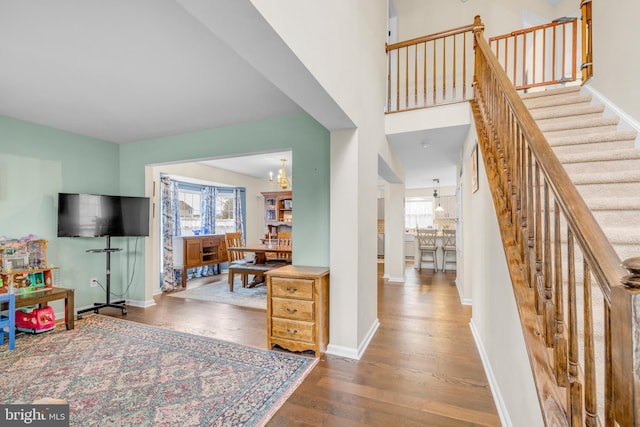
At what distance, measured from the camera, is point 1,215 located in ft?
10.3

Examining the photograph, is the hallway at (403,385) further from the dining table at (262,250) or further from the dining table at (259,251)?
the dining table at (259,251)

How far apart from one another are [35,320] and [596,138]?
5.76m

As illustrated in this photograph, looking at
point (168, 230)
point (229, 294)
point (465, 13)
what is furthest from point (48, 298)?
point (465, 13)

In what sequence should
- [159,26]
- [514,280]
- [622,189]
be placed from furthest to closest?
[622,189] → [159,26] → [514,280]

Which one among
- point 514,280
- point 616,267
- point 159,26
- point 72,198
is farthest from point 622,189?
point 72,198

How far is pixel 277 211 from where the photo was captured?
7.59 metres

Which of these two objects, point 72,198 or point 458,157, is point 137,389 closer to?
point 72,198

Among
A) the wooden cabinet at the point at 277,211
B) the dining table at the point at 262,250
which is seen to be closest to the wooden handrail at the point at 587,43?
the dining table at the point at 262,250

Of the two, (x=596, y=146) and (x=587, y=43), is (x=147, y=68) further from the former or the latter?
(x=587, y=43)

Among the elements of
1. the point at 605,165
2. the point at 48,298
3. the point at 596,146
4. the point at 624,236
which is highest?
the point at 596,146

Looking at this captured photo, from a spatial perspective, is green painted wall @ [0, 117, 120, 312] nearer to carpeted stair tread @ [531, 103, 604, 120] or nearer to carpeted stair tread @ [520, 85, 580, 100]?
carpeted stair tread @ [531, 103, 604, 120]

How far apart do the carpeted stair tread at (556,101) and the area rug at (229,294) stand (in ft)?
13.8

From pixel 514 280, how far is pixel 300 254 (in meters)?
2.05

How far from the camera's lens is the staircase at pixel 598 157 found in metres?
1.77
